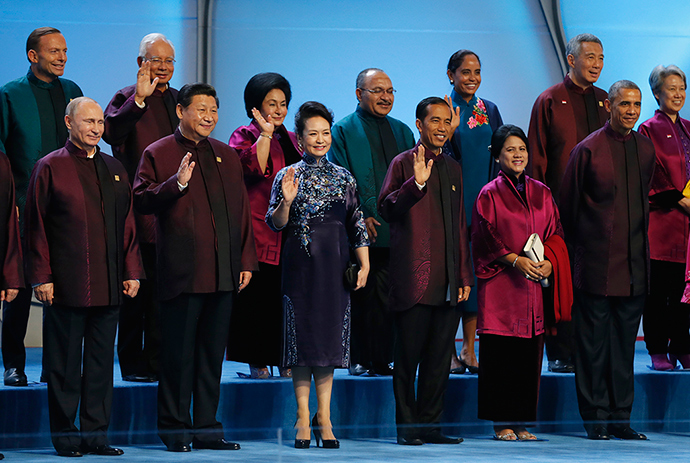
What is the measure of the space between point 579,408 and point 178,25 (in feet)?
9.69

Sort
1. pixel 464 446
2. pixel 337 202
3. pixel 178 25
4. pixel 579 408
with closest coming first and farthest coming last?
pixel 464 446 < pixel 337 202 < pixel 579 408 < pixel 178 25

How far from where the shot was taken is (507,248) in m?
3.54

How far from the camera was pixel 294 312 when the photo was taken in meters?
3.34

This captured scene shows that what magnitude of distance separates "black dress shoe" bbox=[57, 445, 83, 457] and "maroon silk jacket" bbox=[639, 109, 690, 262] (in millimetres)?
2440

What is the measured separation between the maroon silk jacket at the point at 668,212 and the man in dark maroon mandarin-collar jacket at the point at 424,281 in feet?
3.30

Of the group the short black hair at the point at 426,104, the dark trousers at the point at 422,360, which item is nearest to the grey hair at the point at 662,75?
the short black hair at the point at 426,104

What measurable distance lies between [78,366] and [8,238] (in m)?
0.48

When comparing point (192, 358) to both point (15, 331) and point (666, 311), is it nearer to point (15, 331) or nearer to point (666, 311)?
point (15, 331)

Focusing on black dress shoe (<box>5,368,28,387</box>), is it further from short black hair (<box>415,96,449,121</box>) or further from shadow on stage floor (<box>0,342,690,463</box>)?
short black hair (<box>415,96,449,121</box>)

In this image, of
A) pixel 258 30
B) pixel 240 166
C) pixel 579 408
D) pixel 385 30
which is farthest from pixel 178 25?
pixel 579 408

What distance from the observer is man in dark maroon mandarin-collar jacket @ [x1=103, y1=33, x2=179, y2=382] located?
3553 mm

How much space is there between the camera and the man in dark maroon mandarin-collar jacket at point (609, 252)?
3.67 m

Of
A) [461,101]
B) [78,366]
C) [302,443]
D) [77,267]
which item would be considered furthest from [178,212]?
[461,101]

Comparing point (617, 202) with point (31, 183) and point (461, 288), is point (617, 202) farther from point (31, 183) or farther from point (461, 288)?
point (31, 183)
